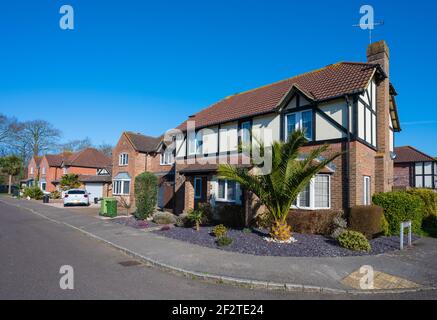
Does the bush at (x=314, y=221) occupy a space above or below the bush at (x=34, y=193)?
above

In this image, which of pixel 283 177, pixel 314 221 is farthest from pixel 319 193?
pixel 283 177

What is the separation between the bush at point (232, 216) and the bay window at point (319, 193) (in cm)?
302

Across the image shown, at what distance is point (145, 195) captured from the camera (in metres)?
16.5

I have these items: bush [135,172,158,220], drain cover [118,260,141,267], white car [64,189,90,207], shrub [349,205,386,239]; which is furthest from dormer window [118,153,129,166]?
shrub [349,205,386,239]

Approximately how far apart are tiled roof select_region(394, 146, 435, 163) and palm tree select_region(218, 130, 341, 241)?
2871 cm

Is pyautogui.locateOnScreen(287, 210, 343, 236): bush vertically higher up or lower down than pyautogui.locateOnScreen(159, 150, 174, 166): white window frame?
lower down

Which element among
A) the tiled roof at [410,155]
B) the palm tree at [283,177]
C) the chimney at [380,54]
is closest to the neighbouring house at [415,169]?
the tiled roof at [410,155]

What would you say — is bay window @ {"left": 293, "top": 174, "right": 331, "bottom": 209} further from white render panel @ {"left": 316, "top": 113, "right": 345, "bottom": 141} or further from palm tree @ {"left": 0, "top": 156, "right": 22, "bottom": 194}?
palm tree @ {"left": 0, "top": 156, "right": 22, "bottom": 194}

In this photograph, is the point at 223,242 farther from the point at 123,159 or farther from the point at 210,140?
the point at 123,159

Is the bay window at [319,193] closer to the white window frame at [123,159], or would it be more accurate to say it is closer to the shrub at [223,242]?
the shrub at [223,242]

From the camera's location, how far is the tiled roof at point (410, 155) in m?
31.8

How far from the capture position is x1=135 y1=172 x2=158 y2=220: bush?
16.4 metres
